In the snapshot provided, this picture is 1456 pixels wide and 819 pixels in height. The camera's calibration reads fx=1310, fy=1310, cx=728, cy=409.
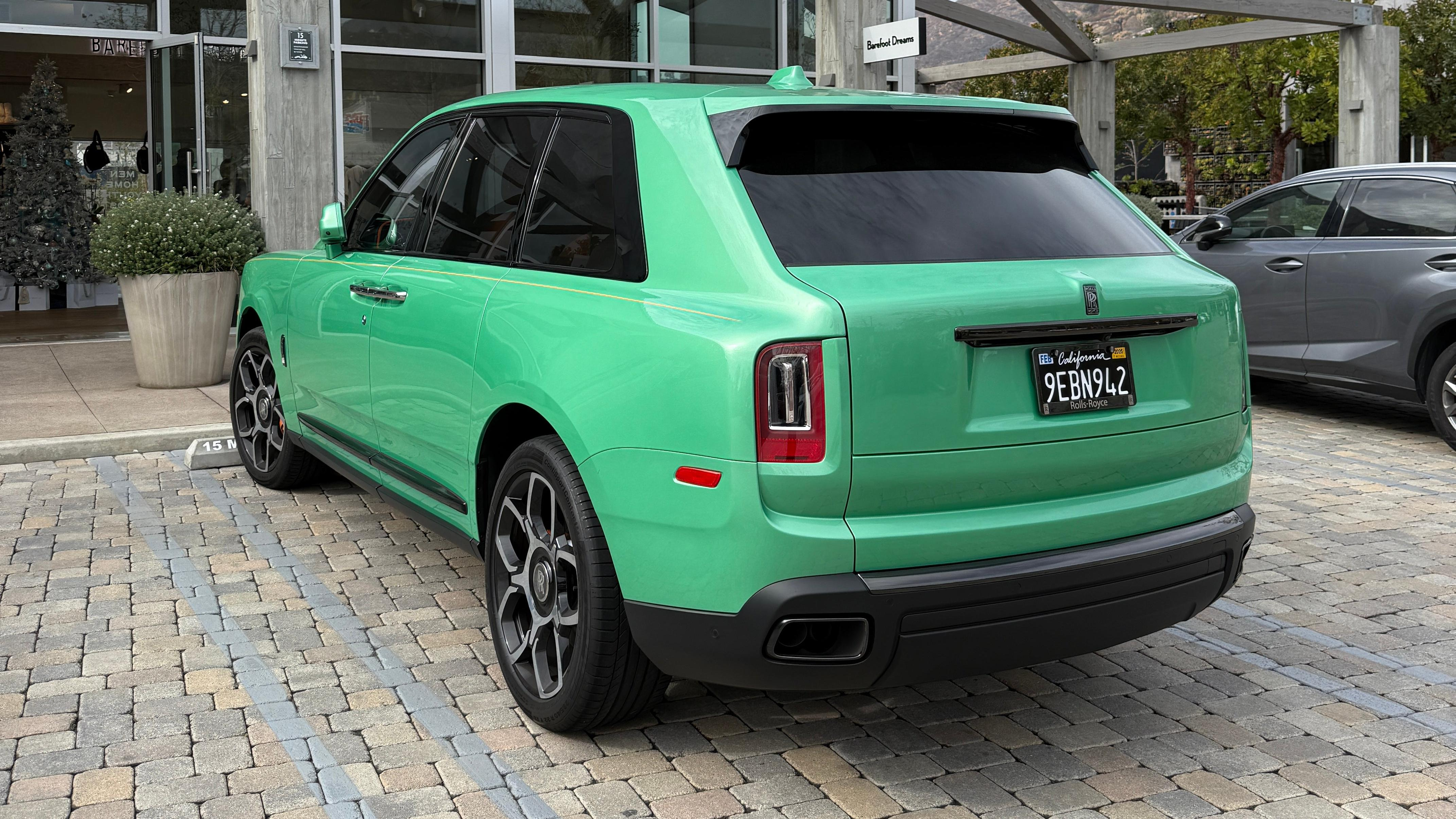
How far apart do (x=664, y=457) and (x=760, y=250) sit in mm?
546

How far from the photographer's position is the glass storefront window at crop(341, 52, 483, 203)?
12844 mm

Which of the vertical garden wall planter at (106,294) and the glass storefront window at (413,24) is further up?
the glass storefront window at (413,24)

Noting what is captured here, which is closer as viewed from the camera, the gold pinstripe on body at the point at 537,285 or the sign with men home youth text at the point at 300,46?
the gold pinstripe on body at the point at 537,285

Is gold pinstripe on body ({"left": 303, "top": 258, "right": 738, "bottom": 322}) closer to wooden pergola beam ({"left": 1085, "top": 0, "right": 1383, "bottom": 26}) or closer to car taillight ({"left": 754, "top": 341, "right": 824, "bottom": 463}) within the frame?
car taillight ({"left": 754, "top": 341, "right": 824, "bottom": 463})

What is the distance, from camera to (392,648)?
14.3 feet

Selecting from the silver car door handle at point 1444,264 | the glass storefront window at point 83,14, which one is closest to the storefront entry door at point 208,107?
the glass storefront window at point 83,14

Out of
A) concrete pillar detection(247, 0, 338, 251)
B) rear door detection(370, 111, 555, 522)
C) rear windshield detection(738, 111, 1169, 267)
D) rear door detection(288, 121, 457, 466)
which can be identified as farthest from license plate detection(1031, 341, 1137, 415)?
concrete pillar detection(247, 0, 338, 251)

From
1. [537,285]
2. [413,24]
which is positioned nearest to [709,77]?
[413,24]

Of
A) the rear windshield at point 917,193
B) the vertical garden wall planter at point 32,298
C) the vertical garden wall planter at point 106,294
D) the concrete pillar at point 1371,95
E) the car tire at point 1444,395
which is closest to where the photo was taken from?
the rear windshield at point 917,193

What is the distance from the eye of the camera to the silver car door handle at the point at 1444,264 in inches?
303

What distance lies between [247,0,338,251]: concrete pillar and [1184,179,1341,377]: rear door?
6527 mm

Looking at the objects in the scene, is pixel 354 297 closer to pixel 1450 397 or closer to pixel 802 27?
pixel 1450 397

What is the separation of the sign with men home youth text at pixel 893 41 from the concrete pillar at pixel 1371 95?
8.49 m

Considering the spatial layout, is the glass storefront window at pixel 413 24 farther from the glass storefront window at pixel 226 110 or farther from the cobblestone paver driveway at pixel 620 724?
the cobblestone paver driveway at pixel 620 724
